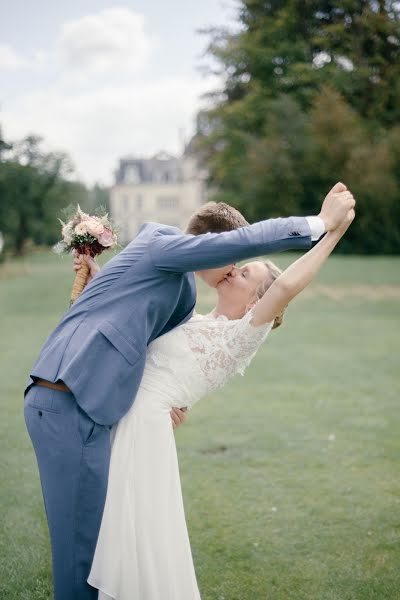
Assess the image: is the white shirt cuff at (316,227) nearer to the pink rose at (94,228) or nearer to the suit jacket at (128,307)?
Result: the suit jacket at (128,307)

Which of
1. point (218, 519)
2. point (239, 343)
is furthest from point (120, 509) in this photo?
point (218, 519)

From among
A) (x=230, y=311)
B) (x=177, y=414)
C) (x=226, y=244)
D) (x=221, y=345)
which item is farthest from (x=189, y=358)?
(x=226, y=244)

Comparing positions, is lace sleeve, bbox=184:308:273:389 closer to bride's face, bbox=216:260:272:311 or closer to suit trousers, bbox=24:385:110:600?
bride's face, bbox=216:260:272:311

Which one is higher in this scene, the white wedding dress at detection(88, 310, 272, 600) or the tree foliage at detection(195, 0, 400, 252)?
the tree foliage at detection(195, 0, 400, 252)

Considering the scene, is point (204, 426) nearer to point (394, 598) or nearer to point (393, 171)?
point (394, 598)

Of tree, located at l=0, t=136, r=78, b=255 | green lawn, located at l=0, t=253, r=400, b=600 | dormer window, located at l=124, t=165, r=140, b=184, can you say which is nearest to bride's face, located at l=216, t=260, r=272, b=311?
green lawn, located at l=0, t=253, r=400, b=600

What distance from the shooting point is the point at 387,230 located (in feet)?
109

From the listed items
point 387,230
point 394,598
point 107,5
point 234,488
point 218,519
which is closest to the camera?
point 394,598

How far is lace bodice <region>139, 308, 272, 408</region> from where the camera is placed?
2.87 metres

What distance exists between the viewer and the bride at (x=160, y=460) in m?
2.77

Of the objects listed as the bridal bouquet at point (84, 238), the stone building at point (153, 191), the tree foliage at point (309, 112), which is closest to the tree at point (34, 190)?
the tree foliage at point (309, 112)

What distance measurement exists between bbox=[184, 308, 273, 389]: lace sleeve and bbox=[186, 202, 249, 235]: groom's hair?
0.40 m

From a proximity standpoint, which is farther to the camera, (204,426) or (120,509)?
(204,426)

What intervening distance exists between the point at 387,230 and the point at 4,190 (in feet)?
70.0
